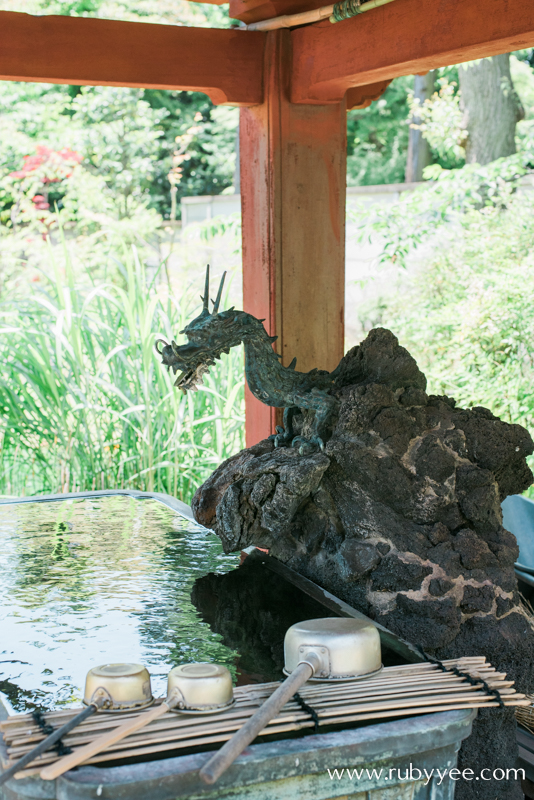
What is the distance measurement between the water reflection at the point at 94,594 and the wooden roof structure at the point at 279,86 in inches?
27.6

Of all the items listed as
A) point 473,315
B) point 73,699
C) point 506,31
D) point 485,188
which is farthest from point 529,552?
point 485,188

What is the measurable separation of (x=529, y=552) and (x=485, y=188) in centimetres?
499

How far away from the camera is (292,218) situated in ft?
9.25

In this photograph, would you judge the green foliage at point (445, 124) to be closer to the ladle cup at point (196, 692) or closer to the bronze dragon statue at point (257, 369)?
the bronze dragon statue at point (257, 369)

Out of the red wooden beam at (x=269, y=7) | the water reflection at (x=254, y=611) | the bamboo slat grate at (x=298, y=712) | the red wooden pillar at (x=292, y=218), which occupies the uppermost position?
the red wooden beam at (x=269, y=7)

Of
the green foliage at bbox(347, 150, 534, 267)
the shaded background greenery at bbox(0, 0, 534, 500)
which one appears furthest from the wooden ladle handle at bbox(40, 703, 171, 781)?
the green foliage at bbox(347, 150, 534, 267)

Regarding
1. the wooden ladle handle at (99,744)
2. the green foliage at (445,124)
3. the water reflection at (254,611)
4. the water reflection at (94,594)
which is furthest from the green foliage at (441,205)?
the wooden ladle handle at (99,744)

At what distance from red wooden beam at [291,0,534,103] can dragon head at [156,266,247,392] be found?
95 cm

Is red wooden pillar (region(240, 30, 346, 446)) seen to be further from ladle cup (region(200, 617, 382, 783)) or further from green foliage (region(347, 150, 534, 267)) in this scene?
green foliage (region(347, 150, 534, 267))

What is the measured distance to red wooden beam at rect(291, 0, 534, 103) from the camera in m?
2.05

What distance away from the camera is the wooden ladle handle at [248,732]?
1030 millimetres

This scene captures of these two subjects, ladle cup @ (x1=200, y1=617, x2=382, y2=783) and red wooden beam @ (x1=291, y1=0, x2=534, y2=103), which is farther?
red wooden beam @ (x1=291, y1=0, x2=534, y2=103)

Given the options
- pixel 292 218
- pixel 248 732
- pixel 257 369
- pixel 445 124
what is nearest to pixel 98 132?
pixel 445 124

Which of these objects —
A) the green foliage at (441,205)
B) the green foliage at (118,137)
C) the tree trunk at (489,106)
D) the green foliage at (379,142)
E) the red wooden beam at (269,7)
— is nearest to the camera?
the red wooden beam at (269,7)
